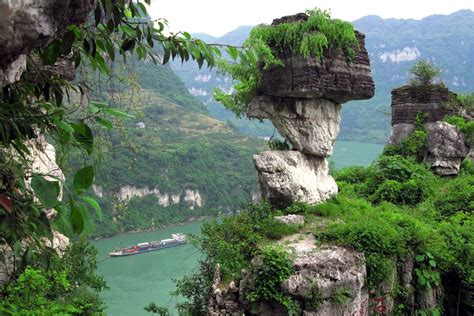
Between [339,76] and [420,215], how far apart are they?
2.84m

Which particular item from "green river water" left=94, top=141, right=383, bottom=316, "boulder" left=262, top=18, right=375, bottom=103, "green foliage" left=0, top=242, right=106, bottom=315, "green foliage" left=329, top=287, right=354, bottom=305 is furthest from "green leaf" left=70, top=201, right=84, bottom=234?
"green river water" left=94, top=141, right=383, bottom=316

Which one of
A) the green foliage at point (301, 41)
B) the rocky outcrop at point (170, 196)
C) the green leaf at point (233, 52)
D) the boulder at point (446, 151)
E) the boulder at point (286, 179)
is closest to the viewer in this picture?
the green leaf at point (233, 52)

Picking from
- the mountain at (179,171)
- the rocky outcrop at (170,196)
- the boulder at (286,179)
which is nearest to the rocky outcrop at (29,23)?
the boulder at (286,179)

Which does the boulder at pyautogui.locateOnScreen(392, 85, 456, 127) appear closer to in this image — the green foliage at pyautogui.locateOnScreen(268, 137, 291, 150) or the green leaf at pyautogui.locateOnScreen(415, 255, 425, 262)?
the green foliage at pyautogui.locateOnScreen(268, 137, 291, 150)

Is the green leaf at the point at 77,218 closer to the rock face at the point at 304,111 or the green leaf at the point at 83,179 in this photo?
the green leaf at the point at 83,179

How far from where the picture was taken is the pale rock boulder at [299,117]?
763 cm

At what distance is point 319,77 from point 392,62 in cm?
11652

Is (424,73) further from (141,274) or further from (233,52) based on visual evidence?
(141,274)

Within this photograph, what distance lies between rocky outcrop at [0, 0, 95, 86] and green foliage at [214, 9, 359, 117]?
5.29m

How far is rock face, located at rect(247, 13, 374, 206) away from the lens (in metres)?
7.19

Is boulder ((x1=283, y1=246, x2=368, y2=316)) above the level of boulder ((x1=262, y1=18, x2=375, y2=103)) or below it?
below

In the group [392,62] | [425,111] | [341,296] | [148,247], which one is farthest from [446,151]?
[392,62]

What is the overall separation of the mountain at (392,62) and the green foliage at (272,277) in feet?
206

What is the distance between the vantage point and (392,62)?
11488 centimetres
